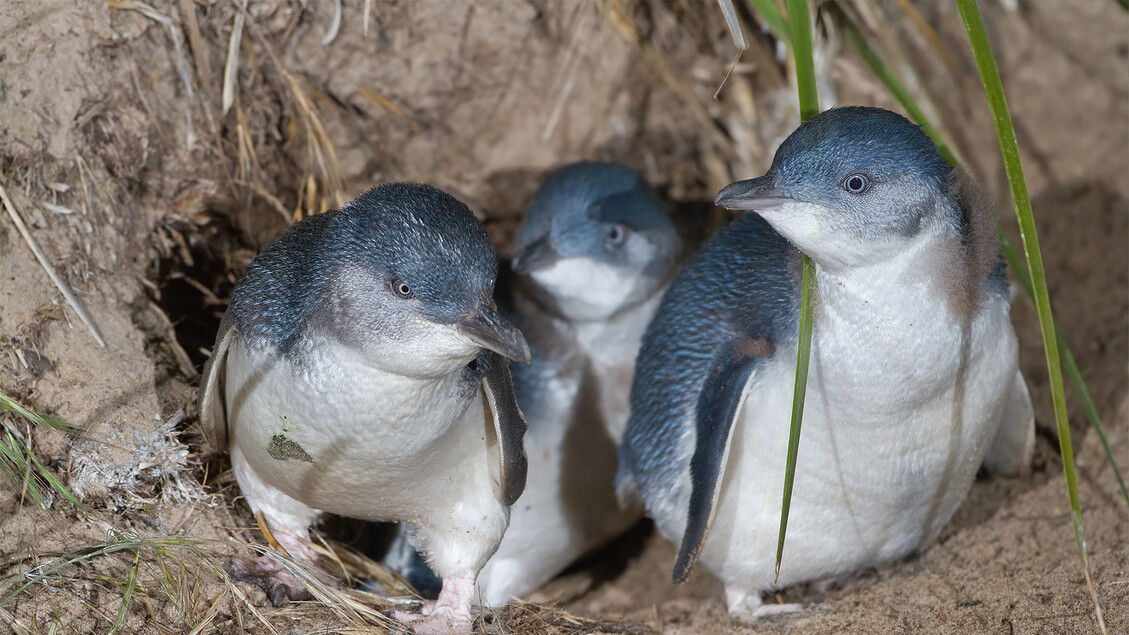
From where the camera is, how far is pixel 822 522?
3.38 m

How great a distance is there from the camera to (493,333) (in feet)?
8.49

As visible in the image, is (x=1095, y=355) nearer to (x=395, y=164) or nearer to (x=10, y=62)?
(x=395, y=164)

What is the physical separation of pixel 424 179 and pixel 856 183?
104 inches

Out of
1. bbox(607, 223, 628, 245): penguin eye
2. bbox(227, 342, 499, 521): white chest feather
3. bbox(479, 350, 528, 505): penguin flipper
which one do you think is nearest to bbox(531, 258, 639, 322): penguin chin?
bbox(607, 223, 628, 245): penguin eye

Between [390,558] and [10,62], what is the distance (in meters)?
2.22

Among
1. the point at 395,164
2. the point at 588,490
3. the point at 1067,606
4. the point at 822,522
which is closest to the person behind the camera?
the point at 1067,606

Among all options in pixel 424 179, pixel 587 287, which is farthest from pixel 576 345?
pixel 424 179

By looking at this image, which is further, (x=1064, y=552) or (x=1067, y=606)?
(x=1064, y=552)

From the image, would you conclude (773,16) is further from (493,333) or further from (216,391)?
(216,391)

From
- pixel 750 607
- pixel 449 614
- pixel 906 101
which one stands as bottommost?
pixel 750 607

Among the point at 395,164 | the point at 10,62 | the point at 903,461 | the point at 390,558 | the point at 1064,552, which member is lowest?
the point at 390,558

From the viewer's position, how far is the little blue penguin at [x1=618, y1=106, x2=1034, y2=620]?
9.05 feet

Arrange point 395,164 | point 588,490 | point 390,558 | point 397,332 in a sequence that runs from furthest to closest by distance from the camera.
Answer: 1. point 395,164
2. point 588,490
3. point 390,558
4. point 397,332

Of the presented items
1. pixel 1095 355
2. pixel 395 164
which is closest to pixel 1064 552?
pixel 1095 355
